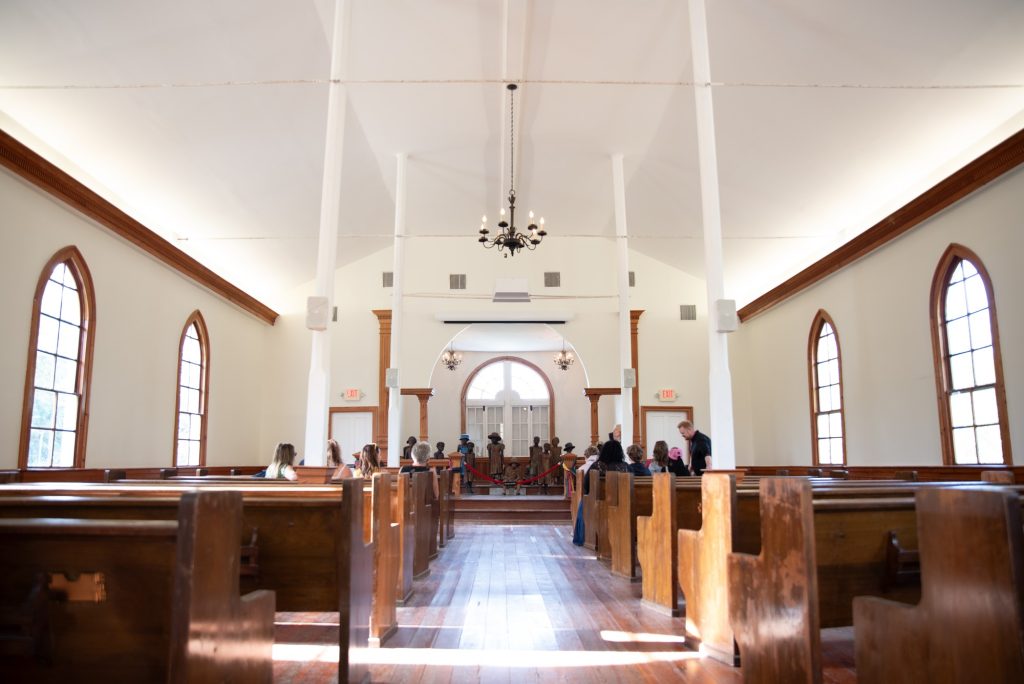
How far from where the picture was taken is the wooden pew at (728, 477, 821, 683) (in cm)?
233

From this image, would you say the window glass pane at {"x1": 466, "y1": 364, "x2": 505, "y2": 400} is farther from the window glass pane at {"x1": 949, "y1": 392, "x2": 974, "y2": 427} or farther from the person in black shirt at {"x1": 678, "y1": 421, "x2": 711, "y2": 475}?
the window glass pane at {"x1": 949, "y1": 392, "x2": 974, "y2": 427}

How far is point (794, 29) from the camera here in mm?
6852

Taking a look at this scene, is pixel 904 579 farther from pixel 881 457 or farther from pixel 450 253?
pixel 450 253

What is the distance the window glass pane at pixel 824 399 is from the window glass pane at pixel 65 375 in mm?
9279

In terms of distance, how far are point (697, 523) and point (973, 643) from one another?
3.23 meters

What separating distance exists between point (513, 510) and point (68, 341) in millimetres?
6478

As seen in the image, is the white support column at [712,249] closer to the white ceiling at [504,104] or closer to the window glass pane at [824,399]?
the white ceiling at [504,104]

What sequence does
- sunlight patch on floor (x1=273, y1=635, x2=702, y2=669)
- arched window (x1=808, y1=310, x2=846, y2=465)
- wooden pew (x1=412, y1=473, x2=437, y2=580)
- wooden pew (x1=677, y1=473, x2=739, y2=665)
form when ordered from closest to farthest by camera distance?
wooden pew (x1=677, y1=473, x2=739, y2=665), sunlight patch on floor (x1=273, y1=635, x2=702, y2=669), wooden pew (x1=412, y1=473, x2=437, y2=580), arched window (x1=808, y1=310, x2=846, y2=465)

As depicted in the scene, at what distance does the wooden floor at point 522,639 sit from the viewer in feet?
11.1

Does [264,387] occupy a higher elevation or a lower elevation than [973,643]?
higher

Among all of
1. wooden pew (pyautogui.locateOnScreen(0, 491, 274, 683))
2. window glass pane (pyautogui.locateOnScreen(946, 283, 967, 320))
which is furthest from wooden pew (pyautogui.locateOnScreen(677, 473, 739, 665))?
Result: window glass pane (pyautogui.locateOnScreen(946, 283, 967, 320))

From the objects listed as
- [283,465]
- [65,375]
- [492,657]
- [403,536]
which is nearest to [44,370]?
[65,375]

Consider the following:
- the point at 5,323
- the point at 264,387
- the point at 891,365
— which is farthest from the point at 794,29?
the point at 264,387

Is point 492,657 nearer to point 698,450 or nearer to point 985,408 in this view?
point 698,450
